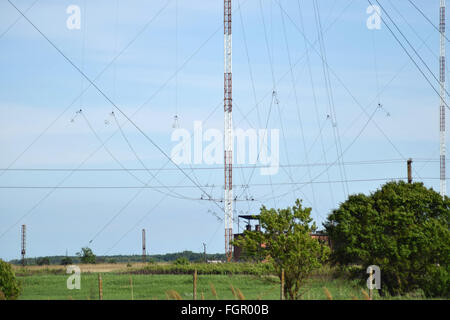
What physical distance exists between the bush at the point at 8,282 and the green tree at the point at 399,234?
2138 cm

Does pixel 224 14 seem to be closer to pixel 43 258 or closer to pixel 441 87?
pixel 441 87

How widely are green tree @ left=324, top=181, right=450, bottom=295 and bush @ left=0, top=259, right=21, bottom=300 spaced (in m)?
21.4

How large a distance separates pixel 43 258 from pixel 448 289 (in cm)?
8380

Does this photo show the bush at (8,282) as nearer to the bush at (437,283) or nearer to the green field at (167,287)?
the green field at (167,287)

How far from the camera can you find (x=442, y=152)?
5703 centimetres

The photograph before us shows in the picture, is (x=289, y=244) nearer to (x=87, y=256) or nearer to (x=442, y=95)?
(x=442, y=95)

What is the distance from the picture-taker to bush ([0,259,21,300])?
33312 millimetres

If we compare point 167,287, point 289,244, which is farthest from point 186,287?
point 289,244

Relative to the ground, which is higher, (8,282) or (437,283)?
(8,282)

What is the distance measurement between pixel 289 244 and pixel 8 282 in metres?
15.2

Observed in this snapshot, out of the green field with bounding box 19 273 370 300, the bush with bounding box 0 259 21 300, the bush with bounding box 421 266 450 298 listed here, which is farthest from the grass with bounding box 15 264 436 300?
the bush with bounding box 0 259 21 300

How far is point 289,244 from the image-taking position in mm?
38406

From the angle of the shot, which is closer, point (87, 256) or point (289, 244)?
point (289, 244)
